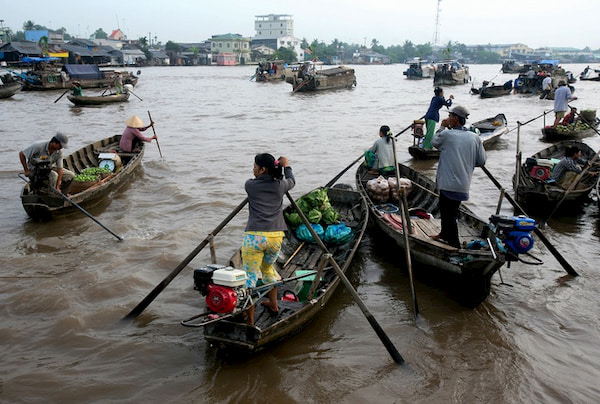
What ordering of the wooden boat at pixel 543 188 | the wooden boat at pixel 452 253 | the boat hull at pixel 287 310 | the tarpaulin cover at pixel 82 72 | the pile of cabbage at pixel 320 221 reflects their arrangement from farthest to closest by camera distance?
1. the tarpaulin cover at pixel 82 72
2. the wooden boat at pixel 543 188
3. the pile of cabbage at pixel 320 221
4. the wooden boat at pixel 452 253
5. the boat hull at pixel 287 310

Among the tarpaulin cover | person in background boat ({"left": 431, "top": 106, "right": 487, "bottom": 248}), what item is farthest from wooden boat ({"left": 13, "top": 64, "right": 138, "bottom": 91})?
person in background boat ({"left": 431, "top": 106, "right": 487, "bottom": 248})

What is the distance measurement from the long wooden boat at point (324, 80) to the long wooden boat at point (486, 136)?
1769cm

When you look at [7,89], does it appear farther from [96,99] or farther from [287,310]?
[287,310]

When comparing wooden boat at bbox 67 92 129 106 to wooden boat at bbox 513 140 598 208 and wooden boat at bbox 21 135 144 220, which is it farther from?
wooden boat at bbox 513 140 598 208

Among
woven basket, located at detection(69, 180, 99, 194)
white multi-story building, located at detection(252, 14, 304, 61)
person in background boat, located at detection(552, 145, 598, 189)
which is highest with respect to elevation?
white multi-story building, located at detection(252, 14, 304, 61)

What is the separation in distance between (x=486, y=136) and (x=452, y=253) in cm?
962

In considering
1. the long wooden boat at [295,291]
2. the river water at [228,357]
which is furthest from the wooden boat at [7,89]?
the long wooden boat at [295,291]

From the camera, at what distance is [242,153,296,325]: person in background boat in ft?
13.2

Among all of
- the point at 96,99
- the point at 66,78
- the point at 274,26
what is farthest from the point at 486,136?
the point at 274,26

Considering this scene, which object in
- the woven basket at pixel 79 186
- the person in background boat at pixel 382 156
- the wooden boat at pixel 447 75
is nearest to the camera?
the woven basket at pixel 79 186

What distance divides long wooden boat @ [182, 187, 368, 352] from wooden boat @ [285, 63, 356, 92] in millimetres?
24895

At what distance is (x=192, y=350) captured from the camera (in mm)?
4434

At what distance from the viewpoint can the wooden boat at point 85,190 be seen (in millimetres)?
7270

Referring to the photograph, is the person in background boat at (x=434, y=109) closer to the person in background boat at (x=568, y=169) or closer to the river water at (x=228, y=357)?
the river water at (x=228, y=357)
